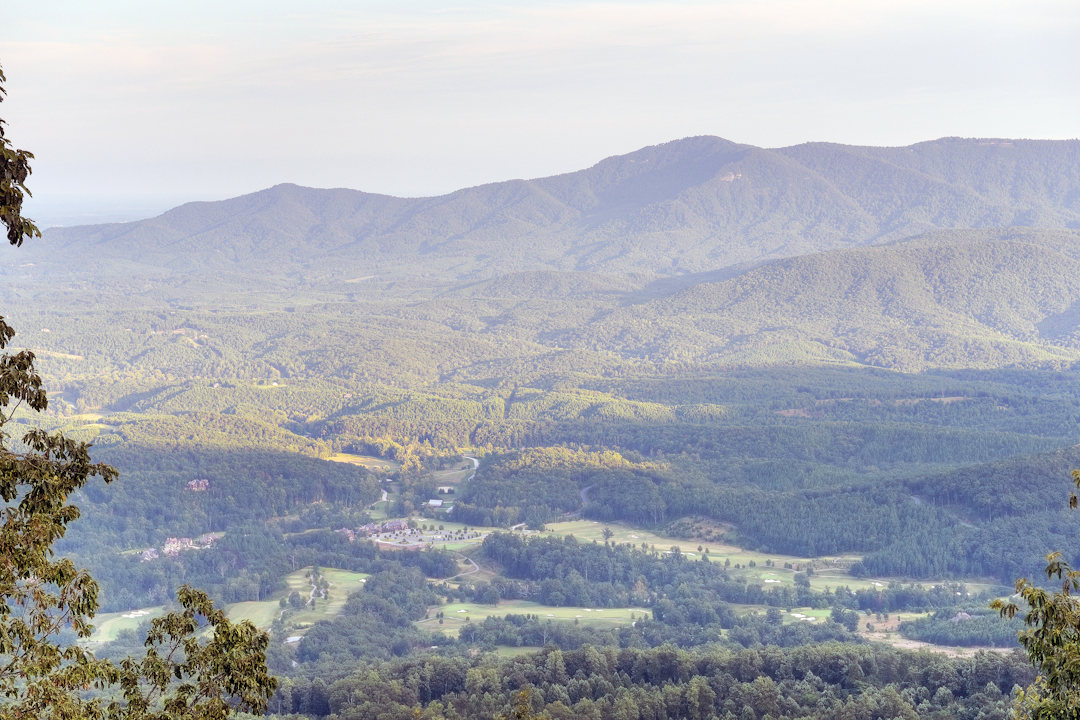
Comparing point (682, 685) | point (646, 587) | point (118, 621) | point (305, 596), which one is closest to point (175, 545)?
point (118, 621)

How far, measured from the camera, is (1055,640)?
1812cm

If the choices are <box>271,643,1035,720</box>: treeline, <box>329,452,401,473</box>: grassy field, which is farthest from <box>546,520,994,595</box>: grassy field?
<box>329,452,401,473</box>: grassy field

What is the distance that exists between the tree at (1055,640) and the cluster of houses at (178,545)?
85403 millimetres

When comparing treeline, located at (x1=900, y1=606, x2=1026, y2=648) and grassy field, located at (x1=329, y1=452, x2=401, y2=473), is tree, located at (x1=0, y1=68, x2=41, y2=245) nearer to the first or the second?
treeline, located at (x1=900, y1=606, x2=1026, y2=648)

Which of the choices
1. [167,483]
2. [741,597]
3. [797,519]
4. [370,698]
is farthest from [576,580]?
[167,483]

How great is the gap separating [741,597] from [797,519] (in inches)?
718

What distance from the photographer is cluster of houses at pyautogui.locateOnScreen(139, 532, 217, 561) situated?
95062mm

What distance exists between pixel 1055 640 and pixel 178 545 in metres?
89.7

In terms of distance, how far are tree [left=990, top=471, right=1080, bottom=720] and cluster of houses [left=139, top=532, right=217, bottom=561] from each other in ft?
280

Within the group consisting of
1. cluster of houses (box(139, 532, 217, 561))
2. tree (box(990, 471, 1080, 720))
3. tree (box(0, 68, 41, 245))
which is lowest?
cluster of houses (box(139, 532, 217, 561))

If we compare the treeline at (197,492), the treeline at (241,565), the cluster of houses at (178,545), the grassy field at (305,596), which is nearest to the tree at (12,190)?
the grassy field at (305,596)

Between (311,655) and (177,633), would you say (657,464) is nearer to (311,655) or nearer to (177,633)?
(311,655)

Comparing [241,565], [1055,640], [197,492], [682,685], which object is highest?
[1055,640]

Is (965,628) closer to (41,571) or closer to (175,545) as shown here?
(175,545)
